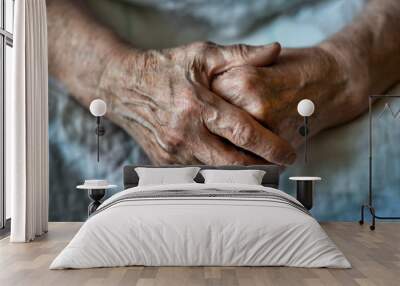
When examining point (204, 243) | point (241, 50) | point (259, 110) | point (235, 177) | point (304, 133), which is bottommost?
point (204, 243)

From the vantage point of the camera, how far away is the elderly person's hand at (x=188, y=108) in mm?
6957

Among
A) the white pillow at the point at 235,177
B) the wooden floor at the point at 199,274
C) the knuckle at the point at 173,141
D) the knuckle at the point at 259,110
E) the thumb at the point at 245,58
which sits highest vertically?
the thumb at the point at 245,58

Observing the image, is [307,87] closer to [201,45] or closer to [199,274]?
[201,45]

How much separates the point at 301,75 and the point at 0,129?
12.1 ft

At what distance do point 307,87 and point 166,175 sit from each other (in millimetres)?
2149

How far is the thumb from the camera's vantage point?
23.5ft

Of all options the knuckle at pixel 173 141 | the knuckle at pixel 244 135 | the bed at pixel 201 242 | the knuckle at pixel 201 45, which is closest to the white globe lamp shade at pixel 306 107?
the knuckle at pixel 244 135

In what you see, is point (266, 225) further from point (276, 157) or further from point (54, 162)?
point (54, 162)

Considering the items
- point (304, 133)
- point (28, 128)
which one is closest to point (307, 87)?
point (304, 133)

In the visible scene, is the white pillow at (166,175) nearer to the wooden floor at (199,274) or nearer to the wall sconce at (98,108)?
the wall sconce at (98,108)

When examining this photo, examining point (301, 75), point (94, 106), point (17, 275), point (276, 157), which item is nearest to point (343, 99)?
point (301, 75)

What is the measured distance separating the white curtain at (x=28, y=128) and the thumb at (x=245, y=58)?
213 cm

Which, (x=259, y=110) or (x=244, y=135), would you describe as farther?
(x=259, y=110)

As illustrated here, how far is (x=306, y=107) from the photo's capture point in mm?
6898
